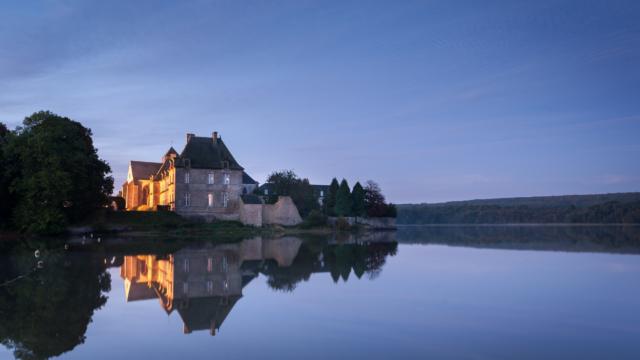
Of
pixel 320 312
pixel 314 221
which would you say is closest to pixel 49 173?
pixel 314 221

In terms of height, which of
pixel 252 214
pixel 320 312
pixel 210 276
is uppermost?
pixel 252 214

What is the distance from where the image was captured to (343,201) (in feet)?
229

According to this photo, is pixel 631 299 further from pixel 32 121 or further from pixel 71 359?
pixel 32 121

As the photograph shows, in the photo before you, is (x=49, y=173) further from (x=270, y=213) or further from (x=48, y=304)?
(x=48, y=304)

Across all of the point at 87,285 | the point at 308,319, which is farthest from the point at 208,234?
the point at 308,319

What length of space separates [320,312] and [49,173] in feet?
115

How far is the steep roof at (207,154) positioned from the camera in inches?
2095

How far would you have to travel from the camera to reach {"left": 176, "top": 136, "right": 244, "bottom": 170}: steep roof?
53219 mm

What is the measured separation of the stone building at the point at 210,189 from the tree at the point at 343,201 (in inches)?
516

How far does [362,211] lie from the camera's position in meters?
73.9

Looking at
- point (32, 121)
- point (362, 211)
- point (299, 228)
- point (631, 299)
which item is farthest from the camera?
point (362, 211)

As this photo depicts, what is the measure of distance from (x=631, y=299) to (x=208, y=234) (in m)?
37.2

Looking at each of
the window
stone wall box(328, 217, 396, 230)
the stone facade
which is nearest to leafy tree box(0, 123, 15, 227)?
the stone facade

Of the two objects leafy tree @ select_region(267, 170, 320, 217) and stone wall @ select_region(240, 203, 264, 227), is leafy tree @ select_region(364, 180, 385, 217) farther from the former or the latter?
stone wall @ select_region(240, 203, 264, 227)
